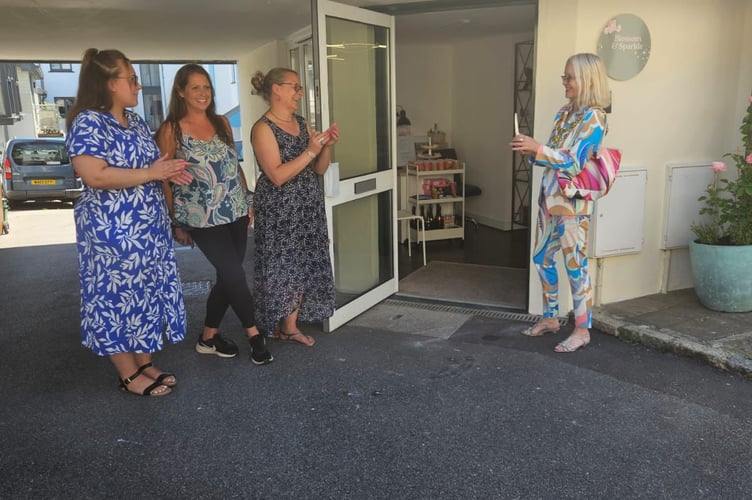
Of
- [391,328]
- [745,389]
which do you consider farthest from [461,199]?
[745,389]

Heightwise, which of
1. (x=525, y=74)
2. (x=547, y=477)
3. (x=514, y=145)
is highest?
(x=525, y=74)

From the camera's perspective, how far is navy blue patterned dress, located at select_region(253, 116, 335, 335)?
362cm

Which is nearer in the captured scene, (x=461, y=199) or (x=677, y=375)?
(x=677, y=375)

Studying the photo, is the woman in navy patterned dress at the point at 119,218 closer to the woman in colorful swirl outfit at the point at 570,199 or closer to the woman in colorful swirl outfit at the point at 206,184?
the woman in colorful swirl outfit at the point at 206,184

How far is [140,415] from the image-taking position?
2980 mm

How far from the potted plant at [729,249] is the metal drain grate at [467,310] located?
938mm

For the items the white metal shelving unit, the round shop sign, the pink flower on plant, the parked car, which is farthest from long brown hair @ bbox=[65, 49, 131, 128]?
the parked car

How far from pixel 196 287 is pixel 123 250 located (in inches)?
95.9

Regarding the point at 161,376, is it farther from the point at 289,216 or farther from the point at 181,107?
the point at 181,107

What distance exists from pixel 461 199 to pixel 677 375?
12.3ft

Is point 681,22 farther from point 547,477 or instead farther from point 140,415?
point 140,415

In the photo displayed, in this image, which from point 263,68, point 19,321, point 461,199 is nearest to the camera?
point 19,321

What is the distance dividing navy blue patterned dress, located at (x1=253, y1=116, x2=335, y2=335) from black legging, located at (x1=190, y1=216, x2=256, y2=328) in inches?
6.8

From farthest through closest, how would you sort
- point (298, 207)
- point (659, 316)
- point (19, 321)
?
point (19, 321)
point (659, 316)
point (298, 207)
